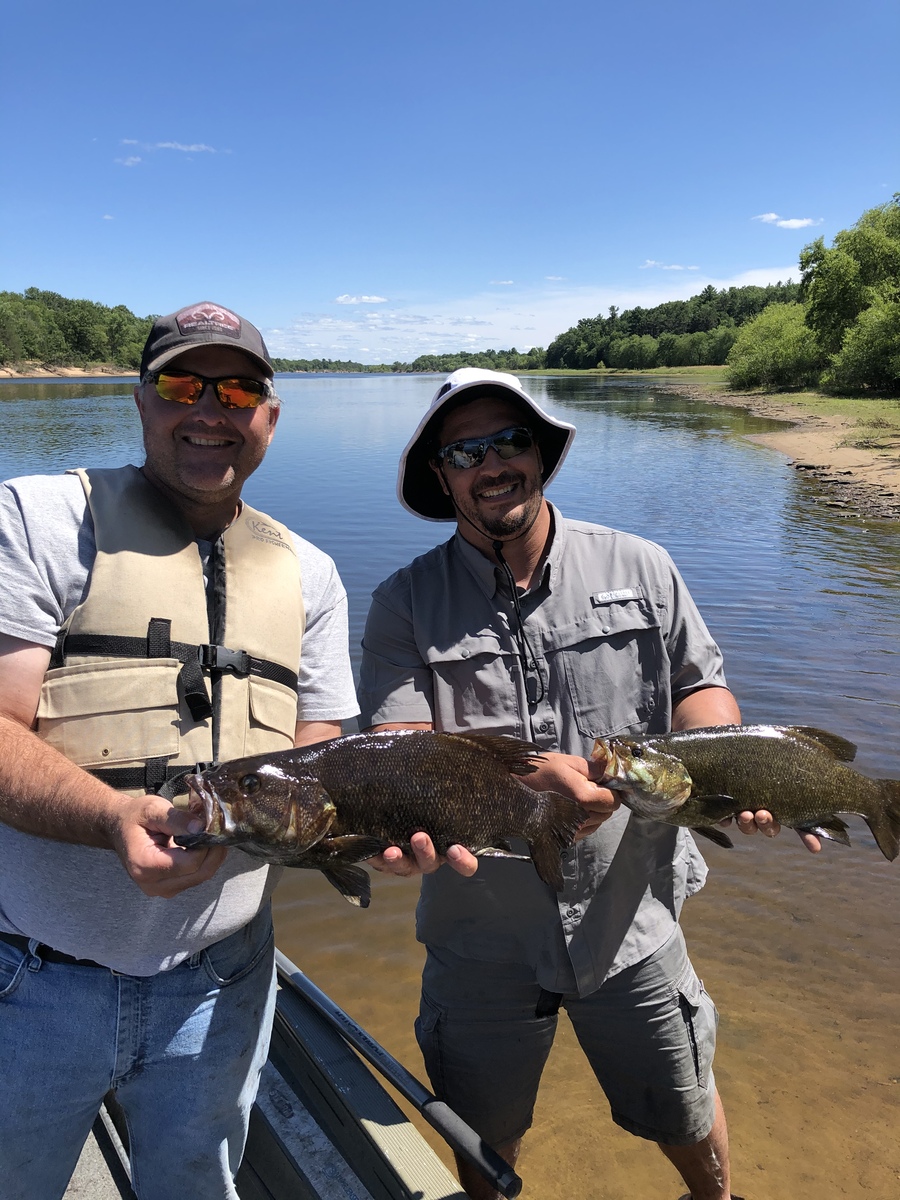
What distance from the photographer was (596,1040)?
3289 millimetres

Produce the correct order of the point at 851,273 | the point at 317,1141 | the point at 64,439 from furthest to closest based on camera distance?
the point at 851,273 < the point at 64,439 < the point at 317,1141

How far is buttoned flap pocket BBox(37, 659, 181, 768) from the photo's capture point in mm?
2568

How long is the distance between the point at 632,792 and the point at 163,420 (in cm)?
222

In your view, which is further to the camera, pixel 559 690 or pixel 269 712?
pixel 559 690

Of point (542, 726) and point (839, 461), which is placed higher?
point (542, 726)

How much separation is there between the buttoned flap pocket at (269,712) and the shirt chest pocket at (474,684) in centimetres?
62

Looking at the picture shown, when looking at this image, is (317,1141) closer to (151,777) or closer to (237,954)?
(237,954)

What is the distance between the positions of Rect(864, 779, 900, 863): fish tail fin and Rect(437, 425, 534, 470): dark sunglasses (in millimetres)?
2124

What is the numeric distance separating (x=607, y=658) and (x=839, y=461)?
3140 centimetres

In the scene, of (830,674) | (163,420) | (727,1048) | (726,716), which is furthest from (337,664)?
(830,674)

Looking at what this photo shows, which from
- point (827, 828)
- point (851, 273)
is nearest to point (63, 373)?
point (851, 273)

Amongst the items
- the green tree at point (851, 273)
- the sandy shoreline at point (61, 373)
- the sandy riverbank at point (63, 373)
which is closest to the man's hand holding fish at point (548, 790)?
the green tree at point (851, 273)

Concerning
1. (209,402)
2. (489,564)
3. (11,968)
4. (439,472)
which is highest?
(209,402)

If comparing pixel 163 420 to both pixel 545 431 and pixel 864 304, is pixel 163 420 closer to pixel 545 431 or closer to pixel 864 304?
pixel 545 431
